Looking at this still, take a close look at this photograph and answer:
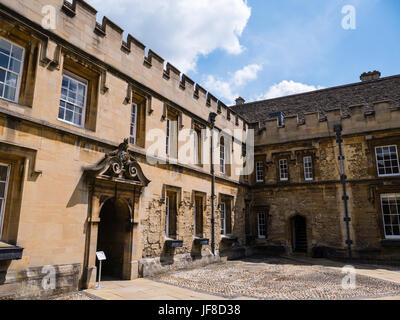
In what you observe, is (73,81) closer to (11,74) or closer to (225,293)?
(11,74)

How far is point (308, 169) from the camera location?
1669cm

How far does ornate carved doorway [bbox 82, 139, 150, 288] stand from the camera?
26.3ft

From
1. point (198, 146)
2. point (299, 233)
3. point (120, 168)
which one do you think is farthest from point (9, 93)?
point (299, 233)

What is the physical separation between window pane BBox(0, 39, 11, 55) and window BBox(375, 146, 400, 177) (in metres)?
16.0

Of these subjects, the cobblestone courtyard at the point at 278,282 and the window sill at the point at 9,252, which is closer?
the window sill at the point at 9,252

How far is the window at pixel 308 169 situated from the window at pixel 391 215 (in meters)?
3.69

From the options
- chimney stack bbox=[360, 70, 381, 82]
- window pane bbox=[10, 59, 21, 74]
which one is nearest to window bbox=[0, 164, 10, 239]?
window pane bbox=[10, 59, 21, 74]

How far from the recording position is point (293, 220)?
55.1ft

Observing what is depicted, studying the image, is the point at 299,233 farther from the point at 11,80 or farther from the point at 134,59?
the point at 11,80

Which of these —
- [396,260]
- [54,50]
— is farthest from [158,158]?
[396,260]

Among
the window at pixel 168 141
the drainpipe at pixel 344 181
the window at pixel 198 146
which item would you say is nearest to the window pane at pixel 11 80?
the window at pixel 168 141

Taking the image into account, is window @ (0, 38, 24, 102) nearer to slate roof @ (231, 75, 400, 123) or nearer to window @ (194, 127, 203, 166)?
window @ (194, 127, 203, 166)

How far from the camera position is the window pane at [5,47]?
6.87 meters

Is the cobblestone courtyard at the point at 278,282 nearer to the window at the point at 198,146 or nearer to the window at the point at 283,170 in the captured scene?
the window at the point at 198,146
